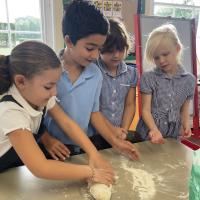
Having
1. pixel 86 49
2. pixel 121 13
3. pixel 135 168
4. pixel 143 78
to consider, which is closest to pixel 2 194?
pixel 135 168

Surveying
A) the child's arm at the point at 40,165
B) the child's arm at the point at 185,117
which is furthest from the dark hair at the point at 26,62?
the child's arm at the point at 185,117

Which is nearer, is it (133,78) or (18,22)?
(133,78)

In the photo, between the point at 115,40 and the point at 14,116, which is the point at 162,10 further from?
the point at 14,116

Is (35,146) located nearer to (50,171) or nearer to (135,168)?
(50,171)

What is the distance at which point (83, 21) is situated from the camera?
90 centimetres

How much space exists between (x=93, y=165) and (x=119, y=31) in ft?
1.94

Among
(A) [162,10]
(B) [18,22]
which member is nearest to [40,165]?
(B) [18,22]

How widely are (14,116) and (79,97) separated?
0.36m

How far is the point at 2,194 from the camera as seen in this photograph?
27.7 inches

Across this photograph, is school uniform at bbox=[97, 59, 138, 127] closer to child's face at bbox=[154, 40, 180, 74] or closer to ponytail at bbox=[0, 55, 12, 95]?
child's face at bbox=[154, 40, 180, 74]

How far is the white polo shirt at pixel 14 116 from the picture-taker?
708mm

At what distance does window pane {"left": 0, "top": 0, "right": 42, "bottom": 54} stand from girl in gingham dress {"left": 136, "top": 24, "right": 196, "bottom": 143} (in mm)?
1160

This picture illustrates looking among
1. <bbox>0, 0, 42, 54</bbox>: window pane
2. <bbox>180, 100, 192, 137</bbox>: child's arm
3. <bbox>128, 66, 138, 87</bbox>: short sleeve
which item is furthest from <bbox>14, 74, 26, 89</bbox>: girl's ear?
<bbox>0, 0, 42, 54</bbox>: window pane

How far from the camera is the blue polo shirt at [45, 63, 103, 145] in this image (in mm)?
1020
